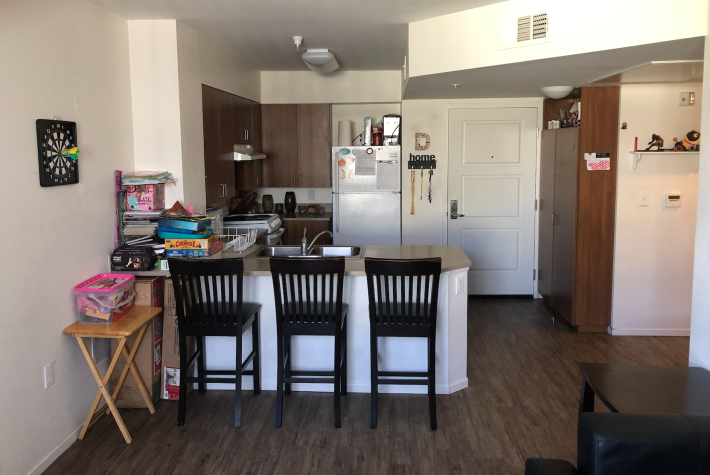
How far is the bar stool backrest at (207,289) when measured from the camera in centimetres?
307

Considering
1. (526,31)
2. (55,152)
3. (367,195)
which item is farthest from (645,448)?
(367,195)

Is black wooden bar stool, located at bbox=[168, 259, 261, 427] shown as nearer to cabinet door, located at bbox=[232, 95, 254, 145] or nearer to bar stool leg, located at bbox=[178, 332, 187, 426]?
bar stool leg, located at bbox=[178, 332, 187, 426]

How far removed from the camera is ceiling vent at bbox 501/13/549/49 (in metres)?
3.32

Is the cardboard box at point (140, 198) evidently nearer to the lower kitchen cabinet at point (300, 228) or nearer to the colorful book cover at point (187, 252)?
the colorful book cover at point (187, 252)

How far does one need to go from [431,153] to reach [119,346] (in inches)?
153

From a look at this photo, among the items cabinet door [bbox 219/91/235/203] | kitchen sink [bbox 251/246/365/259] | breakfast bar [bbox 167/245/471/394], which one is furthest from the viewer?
cabinet door [bbox 219/91/235/203]

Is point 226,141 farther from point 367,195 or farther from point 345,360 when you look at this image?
point 345,360

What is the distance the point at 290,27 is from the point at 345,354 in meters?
2.39

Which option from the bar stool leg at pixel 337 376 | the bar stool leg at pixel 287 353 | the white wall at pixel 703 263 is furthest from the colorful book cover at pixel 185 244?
the white wall at pixel 703 263

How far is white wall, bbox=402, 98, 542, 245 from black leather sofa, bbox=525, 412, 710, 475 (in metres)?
4.38

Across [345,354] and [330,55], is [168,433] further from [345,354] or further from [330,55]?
[330,55]

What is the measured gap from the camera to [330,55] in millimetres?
4832

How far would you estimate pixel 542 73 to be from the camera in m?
3.98

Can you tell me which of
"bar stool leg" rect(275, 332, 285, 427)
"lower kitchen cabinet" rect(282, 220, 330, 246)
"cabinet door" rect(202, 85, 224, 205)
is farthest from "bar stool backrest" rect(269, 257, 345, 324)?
"lower kitchen cabinet" rect(282, 220, 330, 246)
